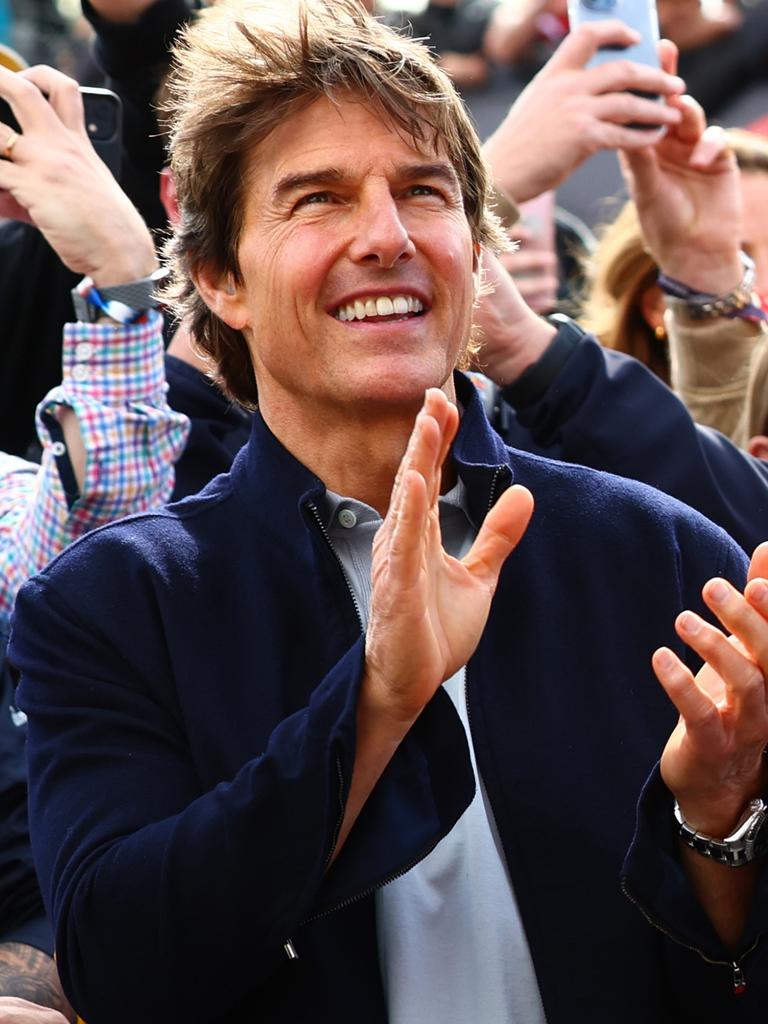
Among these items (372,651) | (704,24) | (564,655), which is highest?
(372,651)

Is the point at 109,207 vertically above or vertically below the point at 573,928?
above

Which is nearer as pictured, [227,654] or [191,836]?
[191,836]

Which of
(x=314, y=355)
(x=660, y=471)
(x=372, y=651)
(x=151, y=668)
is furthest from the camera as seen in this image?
(x=660, y=471)

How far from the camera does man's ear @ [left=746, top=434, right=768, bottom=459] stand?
337cm

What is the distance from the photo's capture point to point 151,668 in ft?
7.09

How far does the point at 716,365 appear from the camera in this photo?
12.0ft

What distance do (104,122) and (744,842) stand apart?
191 cm

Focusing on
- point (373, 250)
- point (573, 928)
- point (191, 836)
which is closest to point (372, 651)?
point (191, 836)

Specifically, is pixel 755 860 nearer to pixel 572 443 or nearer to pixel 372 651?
pixel 372 651

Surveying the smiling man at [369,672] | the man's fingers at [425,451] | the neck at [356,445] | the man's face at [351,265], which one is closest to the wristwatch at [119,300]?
the smiling man at [369,672]

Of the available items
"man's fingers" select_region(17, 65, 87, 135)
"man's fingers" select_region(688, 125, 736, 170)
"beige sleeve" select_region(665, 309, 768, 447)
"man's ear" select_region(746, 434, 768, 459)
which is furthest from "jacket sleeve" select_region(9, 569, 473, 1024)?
"man's fingers" select_region(688, 125, 736, 170)

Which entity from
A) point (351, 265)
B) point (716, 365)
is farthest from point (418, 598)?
point (716, 365)

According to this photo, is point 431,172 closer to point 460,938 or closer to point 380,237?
point 380,237

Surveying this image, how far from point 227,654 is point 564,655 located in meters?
0.43
